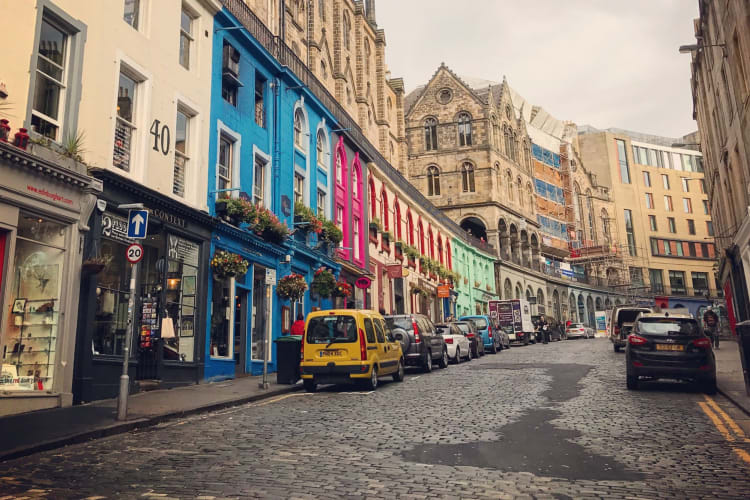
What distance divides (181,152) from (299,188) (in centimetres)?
759

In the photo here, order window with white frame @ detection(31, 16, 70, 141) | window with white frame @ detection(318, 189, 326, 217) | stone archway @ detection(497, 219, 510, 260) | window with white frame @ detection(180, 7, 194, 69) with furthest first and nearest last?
1. stone archway @ detection(497, 219, 510, 260)
2. window with white frame @ detection(318, 189, 326, 217)
3. window with white frame @ detection(180, 7, 194, 69)
4. window with white frame @ detection(31, 16, 70, 141)

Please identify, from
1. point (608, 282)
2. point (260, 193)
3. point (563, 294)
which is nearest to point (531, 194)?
point (563, 294)

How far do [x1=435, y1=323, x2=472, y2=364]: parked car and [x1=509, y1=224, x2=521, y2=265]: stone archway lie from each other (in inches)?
1619

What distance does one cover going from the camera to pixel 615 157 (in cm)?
9275

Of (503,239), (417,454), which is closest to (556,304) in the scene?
(503,239)

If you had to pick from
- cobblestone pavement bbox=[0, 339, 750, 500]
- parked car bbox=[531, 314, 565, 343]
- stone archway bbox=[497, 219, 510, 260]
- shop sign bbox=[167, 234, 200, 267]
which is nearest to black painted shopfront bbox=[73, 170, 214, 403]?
shop sign bbox=[167, 234, 200, 267]

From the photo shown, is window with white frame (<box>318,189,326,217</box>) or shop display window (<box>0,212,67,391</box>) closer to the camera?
shop display window (<box>0,212,67,391</box>)

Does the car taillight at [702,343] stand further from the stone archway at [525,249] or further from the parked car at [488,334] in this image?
the stone archway at [525,249]

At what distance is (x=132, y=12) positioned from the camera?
14.2m

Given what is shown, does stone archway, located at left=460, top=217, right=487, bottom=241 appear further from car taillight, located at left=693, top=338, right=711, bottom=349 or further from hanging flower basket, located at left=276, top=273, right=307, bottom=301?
car taillight, located at left=693, top=338, right=711, bottom=349

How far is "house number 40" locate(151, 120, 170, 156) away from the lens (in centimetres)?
1431

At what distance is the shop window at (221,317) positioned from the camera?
16109 mm

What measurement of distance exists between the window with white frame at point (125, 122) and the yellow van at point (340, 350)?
5559 millimetres

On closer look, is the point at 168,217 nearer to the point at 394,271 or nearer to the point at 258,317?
the point at 258,317
